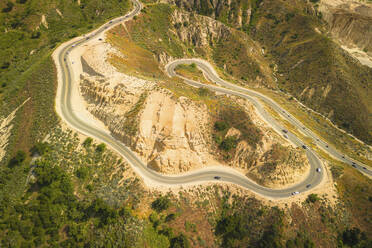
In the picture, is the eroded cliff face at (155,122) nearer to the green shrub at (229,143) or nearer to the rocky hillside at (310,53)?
the green shrub at (229,143)

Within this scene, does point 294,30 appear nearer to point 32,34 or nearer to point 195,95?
point 195,95

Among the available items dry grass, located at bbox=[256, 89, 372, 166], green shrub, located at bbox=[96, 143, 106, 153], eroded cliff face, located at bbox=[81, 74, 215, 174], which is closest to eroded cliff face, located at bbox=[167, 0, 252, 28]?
dry grass, located at bbox=[256, 89, 372, 166]

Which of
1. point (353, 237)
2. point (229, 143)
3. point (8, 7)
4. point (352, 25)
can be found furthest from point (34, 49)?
point (352, 25)

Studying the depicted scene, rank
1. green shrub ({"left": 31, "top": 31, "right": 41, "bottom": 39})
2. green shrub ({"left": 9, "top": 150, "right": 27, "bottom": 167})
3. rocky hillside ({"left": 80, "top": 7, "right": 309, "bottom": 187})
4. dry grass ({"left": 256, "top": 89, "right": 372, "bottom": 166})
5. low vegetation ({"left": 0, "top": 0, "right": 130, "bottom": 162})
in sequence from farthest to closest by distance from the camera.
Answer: green shrub ({"left": 31, "top": 31, "right": 41, "bottom": 39}) < dry grass ({"left": 256, "top": 89, "right": 372, "bottom": 166}) < low vegetation ({"left": 0, "top": 0, "right": 130, "bottom": 162}) < rocky hillside ({"left": 80, "top": 7, "right": 309, "bottom": 187}) < green shrub ({"left": 9, "top": 150, "right": 27, "bottom": 167})

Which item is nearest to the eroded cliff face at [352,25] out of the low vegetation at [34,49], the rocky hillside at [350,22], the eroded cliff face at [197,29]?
the rocky hillside at [350,22]

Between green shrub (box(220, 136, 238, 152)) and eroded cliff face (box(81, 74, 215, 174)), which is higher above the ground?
eroded cliff face (box(81, 74, 215, 174))

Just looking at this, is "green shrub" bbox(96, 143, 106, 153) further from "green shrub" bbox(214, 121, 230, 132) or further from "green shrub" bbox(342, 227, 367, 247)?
"green shrub" bbox(342, 227, 367, 247)
